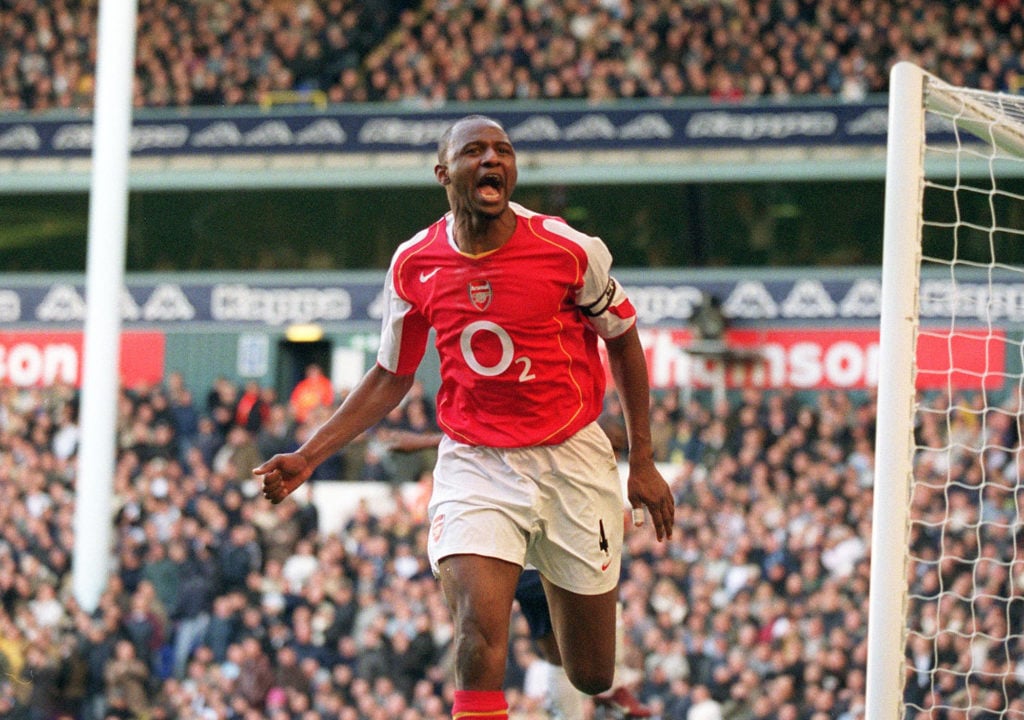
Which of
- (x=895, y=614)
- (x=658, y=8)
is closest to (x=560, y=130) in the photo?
(x=658, y=8)

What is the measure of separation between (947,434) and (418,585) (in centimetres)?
470

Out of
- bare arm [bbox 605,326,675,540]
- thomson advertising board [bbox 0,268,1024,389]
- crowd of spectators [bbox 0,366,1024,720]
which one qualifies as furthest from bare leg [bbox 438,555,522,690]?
thomson advertising board [bbox 0,268,1024,389]

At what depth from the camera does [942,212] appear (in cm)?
1950

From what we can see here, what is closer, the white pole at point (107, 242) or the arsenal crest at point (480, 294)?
the arsenal crest at point (480, 294)

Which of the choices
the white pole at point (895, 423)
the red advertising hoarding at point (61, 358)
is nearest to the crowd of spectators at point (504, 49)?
the red advertising hoarding at point (61, 358)

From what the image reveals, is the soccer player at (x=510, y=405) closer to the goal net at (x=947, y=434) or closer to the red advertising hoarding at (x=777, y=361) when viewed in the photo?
the goal net at (x=947, y=434)

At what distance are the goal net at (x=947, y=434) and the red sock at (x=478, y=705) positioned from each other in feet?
4.60

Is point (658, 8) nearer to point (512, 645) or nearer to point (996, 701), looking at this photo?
point (512, 645)

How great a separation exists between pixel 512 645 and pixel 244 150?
11.3 meters

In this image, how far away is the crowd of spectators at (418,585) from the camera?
12367mm

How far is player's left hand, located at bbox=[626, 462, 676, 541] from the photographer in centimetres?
553

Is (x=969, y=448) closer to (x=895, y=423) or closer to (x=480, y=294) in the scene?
(x=895, y=423)

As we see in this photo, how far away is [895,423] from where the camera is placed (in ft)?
18.9

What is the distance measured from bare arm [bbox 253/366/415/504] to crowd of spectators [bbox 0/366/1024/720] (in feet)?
20.2
